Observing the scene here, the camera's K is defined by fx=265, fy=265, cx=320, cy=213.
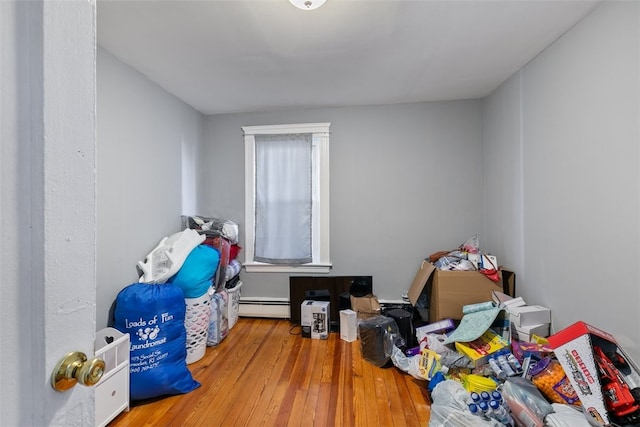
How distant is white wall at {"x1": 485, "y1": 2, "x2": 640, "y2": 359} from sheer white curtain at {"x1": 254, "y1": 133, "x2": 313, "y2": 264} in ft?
6.42

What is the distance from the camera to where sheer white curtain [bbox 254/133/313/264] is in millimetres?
2971

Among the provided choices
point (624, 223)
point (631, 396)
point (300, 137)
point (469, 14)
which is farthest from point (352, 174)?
point (631, 396)

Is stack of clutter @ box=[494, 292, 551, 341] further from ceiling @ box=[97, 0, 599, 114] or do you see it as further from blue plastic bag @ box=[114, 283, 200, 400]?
blue plastic bag @ box=[114, 283, 200, 400]

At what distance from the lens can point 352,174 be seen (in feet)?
9.68

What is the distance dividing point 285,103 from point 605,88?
7.88ft

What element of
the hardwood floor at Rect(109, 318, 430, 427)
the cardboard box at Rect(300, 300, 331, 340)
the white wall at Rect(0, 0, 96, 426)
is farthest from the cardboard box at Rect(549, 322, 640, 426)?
the white wall at Rect(0, 0, 96, 426)

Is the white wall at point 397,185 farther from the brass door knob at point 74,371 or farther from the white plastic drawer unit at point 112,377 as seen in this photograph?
the brass door knob at point 74,371

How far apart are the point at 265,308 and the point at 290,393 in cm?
129

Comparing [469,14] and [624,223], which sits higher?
[469,14]

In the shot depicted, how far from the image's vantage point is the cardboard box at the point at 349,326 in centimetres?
256

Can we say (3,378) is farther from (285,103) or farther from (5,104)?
(285,103)

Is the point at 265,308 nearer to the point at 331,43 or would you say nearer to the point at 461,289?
the point at 461,289

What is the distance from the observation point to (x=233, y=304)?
2.85 m

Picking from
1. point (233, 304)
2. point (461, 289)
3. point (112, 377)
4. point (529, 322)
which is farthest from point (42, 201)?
point (233, 304)
